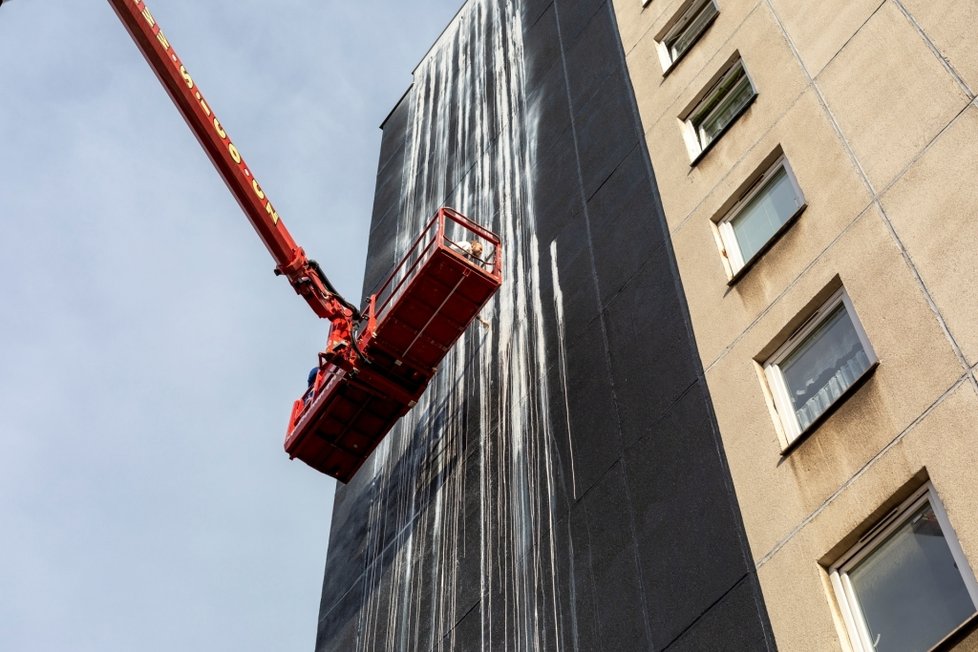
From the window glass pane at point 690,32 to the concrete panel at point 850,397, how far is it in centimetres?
684

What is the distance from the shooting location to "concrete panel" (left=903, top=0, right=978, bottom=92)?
1183 cm

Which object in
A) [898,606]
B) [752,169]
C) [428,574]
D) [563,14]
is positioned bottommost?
[898,606]

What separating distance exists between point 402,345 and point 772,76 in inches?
320

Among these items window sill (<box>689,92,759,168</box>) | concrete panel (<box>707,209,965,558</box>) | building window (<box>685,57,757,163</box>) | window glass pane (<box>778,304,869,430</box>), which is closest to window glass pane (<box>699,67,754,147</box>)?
building window (<box>685,57,757,163</box>)

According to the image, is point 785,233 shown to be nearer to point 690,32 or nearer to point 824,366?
point 824,366

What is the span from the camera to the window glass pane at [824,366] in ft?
38.3

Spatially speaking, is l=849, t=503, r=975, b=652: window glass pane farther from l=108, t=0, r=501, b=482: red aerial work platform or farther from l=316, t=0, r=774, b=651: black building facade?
l=108, t=0, r=501, b=482: red aerial work platform

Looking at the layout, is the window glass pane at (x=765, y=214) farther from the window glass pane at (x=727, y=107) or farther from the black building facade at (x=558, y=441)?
the window glass pane at (x=727, y=107)

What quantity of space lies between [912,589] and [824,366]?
2880mm

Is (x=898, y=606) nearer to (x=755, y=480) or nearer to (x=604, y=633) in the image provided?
(x=755, y=480)

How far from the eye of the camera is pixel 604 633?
13.2m

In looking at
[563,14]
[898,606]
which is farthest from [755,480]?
[563,14]

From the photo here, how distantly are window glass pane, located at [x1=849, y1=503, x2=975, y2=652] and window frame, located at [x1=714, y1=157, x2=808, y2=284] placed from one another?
426 centimetres

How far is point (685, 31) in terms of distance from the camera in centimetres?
1911
